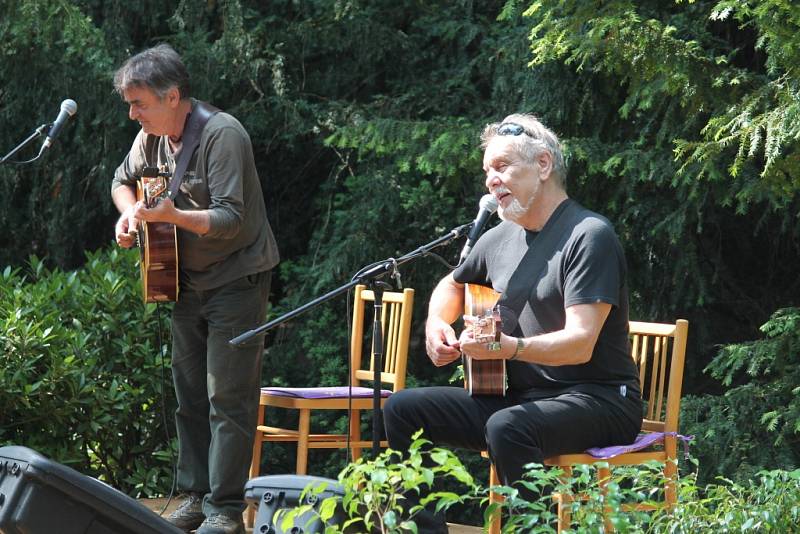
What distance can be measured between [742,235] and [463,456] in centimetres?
169

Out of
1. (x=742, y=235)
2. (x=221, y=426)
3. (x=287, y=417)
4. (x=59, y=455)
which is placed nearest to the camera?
(x=221, y=426)

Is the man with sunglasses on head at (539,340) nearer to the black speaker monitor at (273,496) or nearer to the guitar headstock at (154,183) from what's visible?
the black speaker monitor at (273,496)

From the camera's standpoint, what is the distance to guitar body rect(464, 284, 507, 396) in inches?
118

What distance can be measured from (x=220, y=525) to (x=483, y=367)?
3.29ft

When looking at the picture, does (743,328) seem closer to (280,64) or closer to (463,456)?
(463,456)

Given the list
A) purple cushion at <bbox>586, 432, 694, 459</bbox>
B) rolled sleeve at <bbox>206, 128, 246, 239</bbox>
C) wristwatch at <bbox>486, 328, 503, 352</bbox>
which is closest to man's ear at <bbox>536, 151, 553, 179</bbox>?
wristwatch at <bbox>486, 328, 503, 352</bbox>

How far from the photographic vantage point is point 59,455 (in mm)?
4469

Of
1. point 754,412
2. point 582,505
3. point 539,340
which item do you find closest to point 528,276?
point 539,340

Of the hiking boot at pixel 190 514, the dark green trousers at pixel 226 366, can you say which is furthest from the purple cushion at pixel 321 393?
the hiking boot at pixel 190 514

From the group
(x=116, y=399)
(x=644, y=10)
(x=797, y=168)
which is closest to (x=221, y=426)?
(x=116, y=399)

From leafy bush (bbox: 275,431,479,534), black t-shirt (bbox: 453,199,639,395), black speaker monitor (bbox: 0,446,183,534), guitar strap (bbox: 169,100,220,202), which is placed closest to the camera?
leafy bush (bbox: 275,431,479,534)

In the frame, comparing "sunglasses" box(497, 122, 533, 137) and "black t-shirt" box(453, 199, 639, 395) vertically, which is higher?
"sunglasses" box(497, 122, 533, 137)

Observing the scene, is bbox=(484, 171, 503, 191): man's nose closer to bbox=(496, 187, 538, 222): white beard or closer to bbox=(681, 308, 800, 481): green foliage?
bbox=(496, 187, 538, 222): white beard

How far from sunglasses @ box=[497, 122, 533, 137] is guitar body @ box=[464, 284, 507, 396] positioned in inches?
17.2
